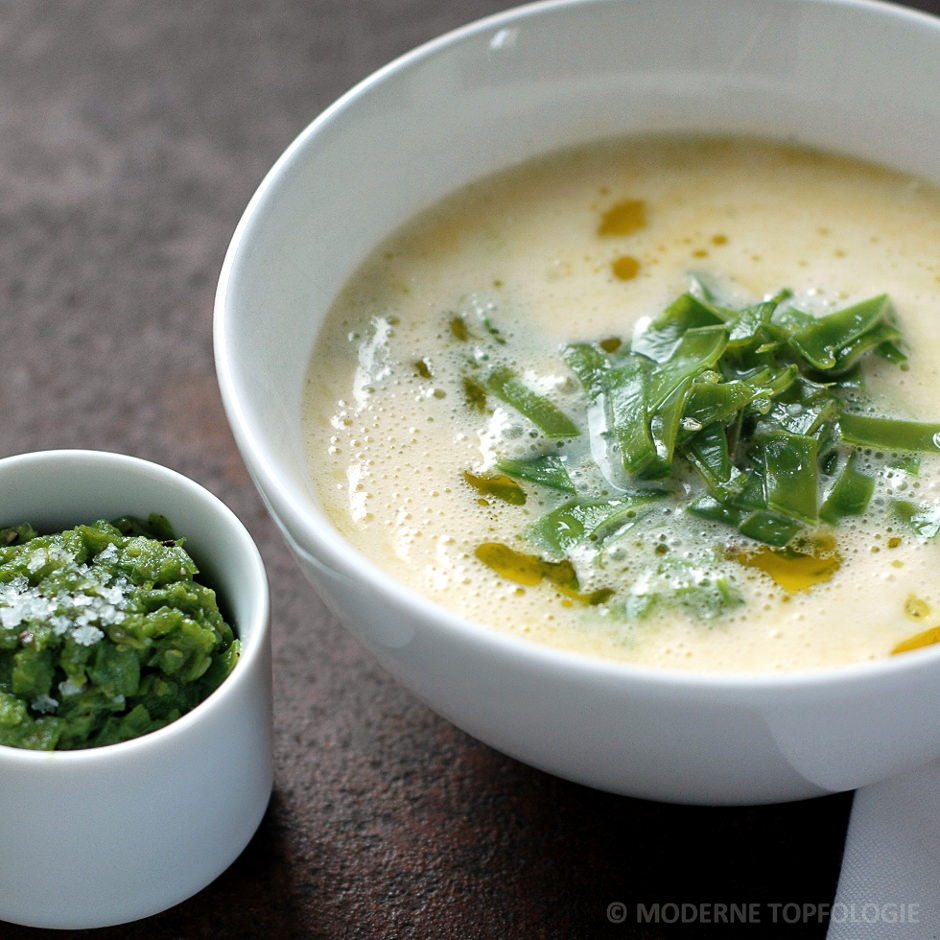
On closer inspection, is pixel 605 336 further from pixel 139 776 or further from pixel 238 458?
pixel 139 776

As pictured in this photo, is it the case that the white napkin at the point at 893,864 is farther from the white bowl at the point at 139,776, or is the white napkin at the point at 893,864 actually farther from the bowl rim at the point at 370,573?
the white bowl at the point at 139,776

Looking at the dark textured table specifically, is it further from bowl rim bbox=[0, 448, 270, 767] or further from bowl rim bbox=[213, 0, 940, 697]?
bowl rim bbox=[213, 0, 940, 697]

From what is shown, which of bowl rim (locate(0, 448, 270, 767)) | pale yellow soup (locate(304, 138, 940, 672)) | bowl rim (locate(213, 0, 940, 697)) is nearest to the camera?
bowl rim (locate(213, 0, 940, 697))

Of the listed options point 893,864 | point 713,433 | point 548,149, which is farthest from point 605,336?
point 893,864

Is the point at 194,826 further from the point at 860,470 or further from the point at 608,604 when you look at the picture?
the point at 860,470

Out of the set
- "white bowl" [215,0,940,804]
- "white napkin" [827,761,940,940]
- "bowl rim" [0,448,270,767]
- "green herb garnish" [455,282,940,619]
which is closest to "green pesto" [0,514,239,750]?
"bowl rim" [0,448,270,767]

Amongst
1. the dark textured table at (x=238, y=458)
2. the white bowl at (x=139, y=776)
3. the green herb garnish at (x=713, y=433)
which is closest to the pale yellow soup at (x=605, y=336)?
the green herb garnish at (x=713, y=433)
